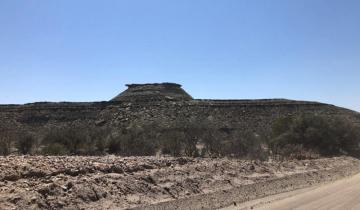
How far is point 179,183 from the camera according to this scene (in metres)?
21.9

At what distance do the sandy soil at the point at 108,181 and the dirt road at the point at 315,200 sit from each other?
7.61ft

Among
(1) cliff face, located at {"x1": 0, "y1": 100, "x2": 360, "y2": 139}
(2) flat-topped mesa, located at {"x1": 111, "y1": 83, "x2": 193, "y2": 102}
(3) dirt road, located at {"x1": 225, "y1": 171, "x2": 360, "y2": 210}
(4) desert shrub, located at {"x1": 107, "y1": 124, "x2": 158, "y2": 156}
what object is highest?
(2) flat-topped mesa, located at {"x1": 111, "y1": 83, "x2": 193, "y2": 102}

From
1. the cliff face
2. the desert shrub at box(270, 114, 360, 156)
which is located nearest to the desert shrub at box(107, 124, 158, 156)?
the desert shrub at box(270, 114, 360, 156)

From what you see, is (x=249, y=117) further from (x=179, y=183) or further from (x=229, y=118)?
(x=179, y=183)

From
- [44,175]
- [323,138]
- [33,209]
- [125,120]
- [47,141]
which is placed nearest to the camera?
[33,209]

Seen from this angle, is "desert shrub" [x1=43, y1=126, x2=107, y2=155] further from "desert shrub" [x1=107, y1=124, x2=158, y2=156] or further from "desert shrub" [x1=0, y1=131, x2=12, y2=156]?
"desert shrub" [x1=0, y1=131, x2=12, y2=156]

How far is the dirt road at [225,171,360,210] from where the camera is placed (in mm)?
19469

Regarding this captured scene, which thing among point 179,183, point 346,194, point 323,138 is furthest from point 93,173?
point 323,138

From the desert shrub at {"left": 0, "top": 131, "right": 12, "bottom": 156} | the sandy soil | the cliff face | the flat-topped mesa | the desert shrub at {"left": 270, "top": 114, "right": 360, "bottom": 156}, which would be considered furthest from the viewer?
the flat-topped mesa

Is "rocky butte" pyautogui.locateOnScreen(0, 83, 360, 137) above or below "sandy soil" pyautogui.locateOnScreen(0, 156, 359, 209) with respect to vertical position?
above

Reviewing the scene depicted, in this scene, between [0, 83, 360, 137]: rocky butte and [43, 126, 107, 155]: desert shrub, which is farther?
[0, 83, 360, 137]: rocky butte

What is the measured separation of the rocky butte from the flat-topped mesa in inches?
43.1

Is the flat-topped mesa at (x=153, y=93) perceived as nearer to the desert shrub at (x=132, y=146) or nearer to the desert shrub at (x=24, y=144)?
the desert shrub at (x=132, y=146)

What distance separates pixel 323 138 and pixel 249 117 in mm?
27216
